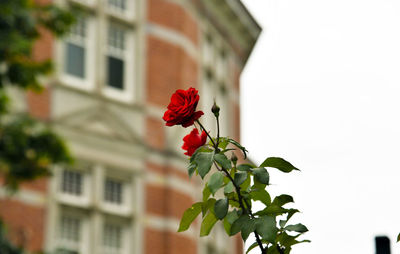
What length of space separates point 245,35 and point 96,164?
21.5ft

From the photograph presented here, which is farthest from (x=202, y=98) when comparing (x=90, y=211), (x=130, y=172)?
(x=90, y=211)

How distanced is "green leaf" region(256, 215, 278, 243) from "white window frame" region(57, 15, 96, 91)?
12.7m

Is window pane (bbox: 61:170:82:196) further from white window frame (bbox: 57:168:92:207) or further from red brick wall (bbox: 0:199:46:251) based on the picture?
red brick wall (bbox: 0:199:46:251)

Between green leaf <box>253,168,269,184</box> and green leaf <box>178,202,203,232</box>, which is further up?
green leaf <box>253,168,269,184</box>

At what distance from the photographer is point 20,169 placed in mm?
9680

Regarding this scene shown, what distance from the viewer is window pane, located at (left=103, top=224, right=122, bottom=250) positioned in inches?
561

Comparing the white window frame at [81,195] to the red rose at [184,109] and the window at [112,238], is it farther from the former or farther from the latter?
the red rose at [184,109]

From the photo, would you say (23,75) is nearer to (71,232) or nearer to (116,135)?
(71,232)

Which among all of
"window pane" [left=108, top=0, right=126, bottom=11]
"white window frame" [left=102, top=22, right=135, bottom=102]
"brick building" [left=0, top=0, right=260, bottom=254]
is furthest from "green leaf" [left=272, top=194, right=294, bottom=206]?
"window pane" [left=108, top=0, right=126, bottom=11]

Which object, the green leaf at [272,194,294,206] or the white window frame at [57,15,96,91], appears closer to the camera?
the green leaf at [272,194,294,206]

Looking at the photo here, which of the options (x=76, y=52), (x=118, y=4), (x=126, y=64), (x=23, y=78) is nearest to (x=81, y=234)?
(x=76, y=52)

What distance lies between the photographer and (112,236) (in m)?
14.4

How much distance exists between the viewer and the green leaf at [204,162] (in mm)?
1686

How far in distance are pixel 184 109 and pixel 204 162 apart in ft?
0.43
